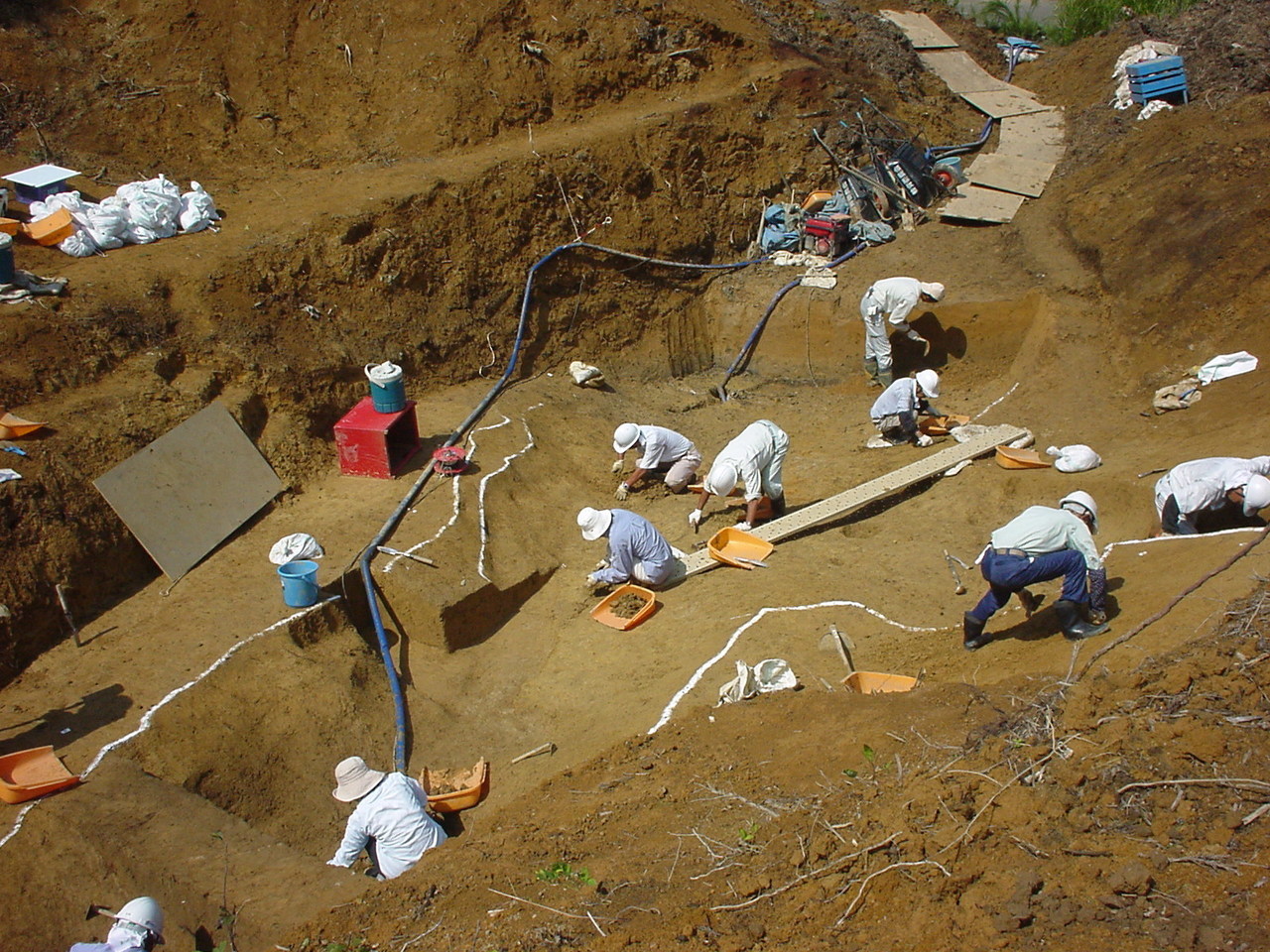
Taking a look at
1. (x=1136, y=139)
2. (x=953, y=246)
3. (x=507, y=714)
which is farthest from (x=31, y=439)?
(x=1136, y=139)

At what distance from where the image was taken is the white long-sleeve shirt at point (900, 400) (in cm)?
980

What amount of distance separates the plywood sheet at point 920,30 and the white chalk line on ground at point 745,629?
45.2ft

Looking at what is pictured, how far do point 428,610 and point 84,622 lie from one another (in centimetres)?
269

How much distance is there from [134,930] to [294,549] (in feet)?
11.8

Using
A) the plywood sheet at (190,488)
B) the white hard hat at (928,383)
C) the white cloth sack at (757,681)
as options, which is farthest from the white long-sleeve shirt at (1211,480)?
the plywood sheet at (190,488)

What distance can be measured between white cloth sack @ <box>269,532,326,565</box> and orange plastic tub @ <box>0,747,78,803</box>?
2.21 m

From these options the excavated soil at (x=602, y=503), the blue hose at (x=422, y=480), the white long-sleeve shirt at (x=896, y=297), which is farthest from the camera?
the white long-sleeve shirt at (x=896, y=297)

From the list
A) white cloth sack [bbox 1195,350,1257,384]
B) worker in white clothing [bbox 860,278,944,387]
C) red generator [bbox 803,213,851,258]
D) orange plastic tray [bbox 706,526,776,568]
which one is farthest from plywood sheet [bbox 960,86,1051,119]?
orange plastic tray [bbox 706,526,776,568]

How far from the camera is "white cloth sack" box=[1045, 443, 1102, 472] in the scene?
8.66 meters

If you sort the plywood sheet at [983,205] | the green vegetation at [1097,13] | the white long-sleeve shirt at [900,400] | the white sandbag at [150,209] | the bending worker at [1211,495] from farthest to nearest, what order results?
1. the green vegetation at [1097,13]
2. the plywood sheet at [983,205]
3. the white sandbag at [150,209]
4. the white long-sleeve shirt at [900,400]
5. the bending worker at [1211,495]

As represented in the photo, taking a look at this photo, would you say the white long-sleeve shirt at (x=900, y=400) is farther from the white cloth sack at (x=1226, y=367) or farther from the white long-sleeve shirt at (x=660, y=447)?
the white cloth sack at (x=1226, y=367)

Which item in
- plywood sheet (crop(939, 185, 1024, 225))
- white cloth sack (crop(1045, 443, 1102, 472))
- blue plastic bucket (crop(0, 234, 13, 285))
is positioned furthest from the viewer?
plywood sheet (crop(939, 185, 1024, 225))

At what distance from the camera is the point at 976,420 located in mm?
10461

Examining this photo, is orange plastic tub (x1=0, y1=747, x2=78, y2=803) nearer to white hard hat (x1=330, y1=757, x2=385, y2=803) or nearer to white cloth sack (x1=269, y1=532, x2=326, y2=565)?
white hard hat (x1=330, y1=757, x2=385, y2=803)
